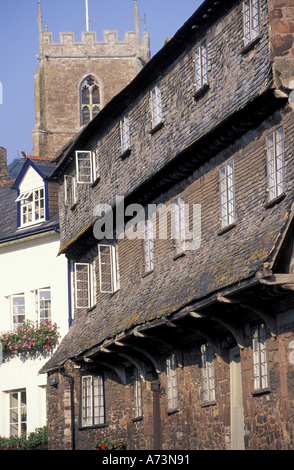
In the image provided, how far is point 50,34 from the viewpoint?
74375 mm

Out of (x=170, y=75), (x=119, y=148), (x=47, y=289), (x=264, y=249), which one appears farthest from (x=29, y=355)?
(x=264, y=249)

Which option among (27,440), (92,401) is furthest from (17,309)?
(92,401)

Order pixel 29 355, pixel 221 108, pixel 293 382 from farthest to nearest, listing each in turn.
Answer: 1. pixel 29 355
2. pixel 221 108
3. pixel 293 382

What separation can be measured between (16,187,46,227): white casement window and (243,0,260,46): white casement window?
1750 centimetres

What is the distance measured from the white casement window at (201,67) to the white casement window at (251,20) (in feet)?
6.53

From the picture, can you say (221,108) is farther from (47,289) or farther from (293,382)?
(47,289)

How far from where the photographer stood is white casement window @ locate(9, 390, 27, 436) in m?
33.4

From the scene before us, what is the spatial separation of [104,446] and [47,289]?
930 centimetres

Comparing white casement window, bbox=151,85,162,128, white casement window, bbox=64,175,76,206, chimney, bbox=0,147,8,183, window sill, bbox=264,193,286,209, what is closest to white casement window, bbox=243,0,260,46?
window sill, bbox=264,193,286,209

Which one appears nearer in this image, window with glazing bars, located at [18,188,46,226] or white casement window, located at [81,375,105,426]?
white casement window, located at [81,375,105,426]

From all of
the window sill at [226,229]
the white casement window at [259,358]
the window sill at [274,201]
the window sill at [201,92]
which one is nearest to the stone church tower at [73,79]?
the window sill at [201,92]

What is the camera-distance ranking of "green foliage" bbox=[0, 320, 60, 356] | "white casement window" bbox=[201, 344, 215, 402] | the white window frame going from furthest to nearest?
"green foliage" bbox=[0, 320, 60, 356] → the white window frame → "white casement window" bbox=[201, 344, 215, 402]

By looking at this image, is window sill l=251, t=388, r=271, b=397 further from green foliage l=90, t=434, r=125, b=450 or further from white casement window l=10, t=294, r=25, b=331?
white casement window l=10, t=294, r=25, b=331

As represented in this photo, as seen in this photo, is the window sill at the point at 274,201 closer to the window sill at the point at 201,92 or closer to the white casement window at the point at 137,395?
the window sill at the point at 201,92
